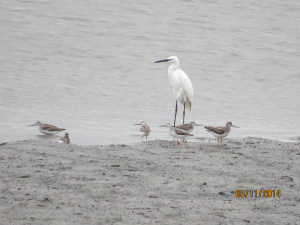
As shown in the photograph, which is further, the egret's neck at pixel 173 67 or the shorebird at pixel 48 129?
the egret's neck at pixel 173 67

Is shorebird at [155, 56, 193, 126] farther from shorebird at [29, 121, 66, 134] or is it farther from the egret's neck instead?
shorebird at [29, 121, 66, 134]

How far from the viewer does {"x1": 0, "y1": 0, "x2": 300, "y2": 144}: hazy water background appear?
11.6 m

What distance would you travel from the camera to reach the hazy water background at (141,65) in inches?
459

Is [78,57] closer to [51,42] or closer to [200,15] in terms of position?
[51,42]

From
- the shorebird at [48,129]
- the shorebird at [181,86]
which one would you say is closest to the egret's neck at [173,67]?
the shorebird at [181,86]

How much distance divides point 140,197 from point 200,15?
915 inches

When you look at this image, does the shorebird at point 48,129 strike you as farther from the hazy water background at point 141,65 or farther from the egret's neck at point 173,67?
the egret's neck at point 173,67

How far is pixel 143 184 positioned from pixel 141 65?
44.9ft

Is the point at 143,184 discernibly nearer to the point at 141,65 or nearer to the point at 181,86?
the point at 181,86

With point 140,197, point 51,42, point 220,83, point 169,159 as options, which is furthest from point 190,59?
point 140,197

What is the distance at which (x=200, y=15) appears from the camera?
2730 cm

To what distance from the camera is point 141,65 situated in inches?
748

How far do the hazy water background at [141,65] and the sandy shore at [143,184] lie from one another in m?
2.09

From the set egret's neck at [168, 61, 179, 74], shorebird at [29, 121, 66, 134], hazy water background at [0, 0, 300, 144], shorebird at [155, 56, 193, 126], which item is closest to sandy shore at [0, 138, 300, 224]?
shorebird at [29, 121, 66, 134]
